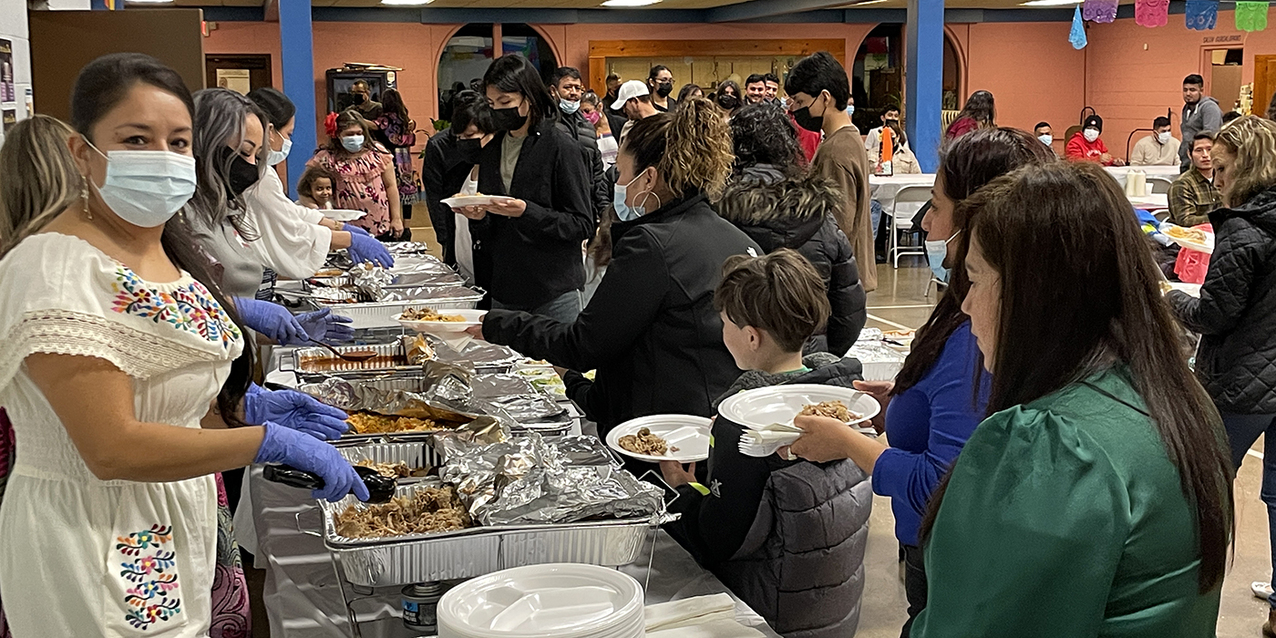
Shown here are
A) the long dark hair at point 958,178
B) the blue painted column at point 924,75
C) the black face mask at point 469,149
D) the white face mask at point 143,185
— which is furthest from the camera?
the blue painted column at point 924,75

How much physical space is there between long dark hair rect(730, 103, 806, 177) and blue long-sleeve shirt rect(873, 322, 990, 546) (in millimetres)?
2018

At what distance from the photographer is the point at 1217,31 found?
A: 1504cm

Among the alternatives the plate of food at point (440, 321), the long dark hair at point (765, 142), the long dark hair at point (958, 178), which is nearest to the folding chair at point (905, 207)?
the long dark hair at point (765, 142)

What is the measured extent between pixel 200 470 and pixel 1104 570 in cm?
105

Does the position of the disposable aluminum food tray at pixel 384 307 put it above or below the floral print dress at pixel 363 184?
below

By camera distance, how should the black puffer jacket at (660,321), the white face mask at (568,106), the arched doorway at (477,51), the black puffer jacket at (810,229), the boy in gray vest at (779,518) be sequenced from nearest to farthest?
the boy in gray vest at (779,518), the black puffer jacket at (660,321), the black puffer jacket at (810,229), the white face mask at (568,106), the arched doorway at (477,51)

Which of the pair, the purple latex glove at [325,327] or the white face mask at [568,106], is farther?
the white face mask at [568,106]

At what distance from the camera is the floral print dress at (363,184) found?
19.4ft

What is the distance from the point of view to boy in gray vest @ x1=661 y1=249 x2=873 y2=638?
1.85 meters

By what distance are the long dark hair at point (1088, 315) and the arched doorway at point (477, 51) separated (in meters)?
15.4

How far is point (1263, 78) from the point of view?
14469 mm

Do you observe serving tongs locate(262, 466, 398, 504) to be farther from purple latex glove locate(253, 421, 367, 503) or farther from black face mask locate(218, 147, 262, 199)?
black face mask locate(218, 147, 262, 199)

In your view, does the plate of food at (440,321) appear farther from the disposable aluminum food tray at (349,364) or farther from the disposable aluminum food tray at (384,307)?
the disposable aluminum food tray at (384,307)

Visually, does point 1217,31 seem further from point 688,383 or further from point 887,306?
point 688,383
